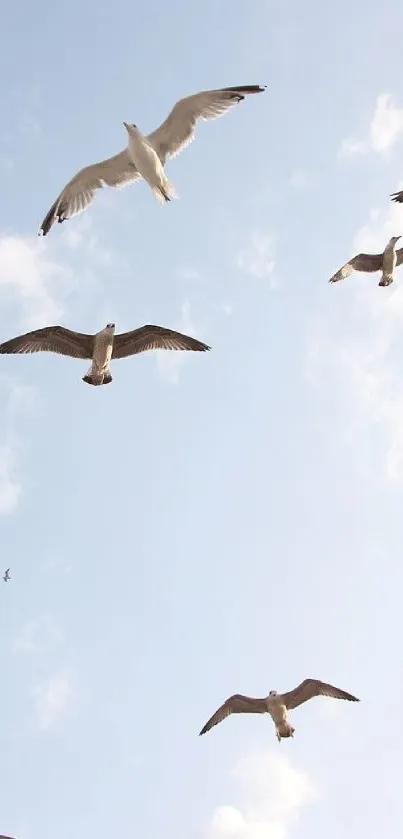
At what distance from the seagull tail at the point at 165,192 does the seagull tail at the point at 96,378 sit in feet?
12.8

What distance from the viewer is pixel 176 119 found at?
19578 millimetres

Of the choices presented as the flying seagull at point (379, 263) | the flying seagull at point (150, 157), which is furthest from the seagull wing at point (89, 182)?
the flying seagull at point (379, 263)

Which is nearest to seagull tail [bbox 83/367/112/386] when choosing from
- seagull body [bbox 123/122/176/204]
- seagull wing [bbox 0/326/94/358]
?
seagull wing [bbox 0/326/94/358]

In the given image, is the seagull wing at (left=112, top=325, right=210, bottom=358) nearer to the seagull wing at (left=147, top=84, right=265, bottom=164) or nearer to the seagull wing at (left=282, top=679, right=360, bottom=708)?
the seagull wing at (left=147, top=84, right=265, bottom=164)

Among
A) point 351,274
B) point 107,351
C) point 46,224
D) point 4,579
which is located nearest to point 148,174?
point 46,224

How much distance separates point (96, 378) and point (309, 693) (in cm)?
925

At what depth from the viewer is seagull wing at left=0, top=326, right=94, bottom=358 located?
63.1 feet

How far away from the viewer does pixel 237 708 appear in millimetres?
21906

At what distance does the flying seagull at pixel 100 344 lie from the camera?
62.7 ft

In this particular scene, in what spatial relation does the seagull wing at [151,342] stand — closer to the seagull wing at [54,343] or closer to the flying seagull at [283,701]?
the seagull wing at [54,343]

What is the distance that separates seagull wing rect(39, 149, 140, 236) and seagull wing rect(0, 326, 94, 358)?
2640 mm

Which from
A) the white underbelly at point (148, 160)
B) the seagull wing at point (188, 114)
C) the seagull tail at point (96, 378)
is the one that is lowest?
the seagull tail at point (96, 378)

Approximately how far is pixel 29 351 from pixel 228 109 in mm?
6875

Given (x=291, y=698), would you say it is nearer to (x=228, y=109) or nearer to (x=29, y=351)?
(x=29, y=351)
